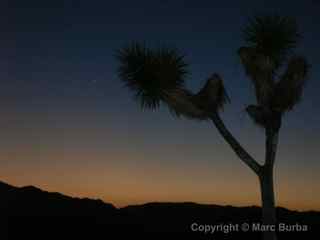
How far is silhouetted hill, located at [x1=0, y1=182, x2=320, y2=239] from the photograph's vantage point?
21578mm

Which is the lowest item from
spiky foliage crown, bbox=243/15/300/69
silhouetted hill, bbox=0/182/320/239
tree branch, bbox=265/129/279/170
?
silhouetted hill, bbox=0/182/320/239

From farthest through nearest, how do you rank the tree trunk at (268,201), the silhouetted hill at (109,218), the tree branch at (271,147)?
1. the silhouetted hill at (109,218)
2. the tree branch at (271,147)
3. the tree trunk at (268,201)

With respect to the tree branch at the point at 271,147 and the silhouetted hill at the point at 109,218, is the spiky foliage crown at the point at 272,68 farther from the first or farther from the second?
→ the silhouetted hill at the point at 109,218

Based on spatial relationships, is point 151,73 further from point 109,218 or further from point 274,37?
point 109,218

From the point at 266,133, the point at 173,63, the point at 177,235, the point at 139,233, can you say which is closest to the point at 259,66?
the point at 266,133

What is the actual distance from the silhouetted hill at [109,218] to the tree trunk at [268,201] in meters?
9.53

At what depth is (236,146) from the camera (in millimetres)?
9492

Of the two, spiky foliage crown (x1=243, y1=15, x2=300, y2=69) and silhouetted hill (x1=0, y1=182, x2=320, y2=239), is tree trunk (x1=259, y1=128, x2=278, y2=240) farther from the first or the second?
silhouetted hill (x1=0, y1=182, x2=320, y2=239)

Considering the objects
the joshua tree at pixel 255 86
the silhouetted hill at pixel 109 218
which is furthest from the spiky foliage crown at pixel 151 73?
the silhouetted hill at pixel 109 218

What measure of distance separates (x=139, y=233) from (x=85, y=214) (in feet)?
22.4

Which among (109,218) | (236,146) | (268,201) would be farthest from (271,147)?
(109,218)

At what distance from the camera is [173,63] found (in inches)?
426

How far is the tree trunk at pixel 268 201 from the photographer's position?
9087mm

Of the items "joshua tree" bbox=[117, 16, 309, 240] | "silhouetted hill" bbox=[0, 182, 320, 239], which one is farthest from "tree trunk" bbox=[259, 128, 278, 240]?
"silhouetted hill" bbox=[0, 182, 320, 239]
